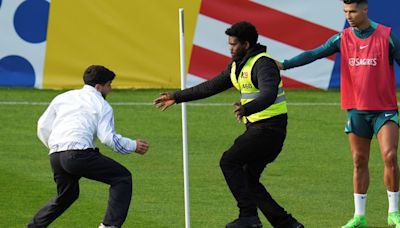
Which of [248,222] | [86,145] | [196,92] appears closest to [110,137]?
[86,145]

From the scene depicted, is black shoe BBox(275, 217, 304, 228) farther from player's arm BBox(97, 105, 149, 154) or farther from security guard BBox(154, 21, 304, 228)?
player's arm BBox(97, 105, 149, 154)

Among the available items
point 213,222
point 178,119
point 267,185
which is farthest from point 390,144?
point 178,119

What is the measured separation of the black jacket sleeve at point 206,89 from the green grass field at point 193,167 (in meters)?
1.44

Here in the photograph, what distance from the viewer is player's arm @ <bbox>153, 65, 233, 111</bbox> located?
1214cm

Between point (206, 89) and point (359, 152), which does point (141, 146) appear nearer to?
point (206, 89)

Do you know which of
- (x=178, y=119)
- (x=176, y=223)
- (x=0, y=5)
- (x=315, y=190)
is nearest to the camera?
(x=176, y=223)

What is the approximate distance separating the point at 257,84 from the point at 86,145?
1667 mm

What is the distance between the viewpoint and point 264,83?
37.5 feet

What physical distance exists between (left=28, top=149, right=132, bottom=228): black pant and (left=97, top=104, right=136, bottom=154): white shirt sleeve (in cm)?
22

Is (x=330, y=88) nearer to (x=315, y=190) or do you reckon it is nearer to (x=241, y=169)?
(x=315, y=190)

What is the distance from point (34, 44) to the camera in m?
20.7

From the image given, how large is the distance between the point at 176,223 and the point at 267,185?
227cm

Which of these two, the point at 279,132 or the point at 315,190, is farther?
the point at 315,190

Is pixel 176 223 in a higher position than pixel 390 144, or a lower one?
lower
